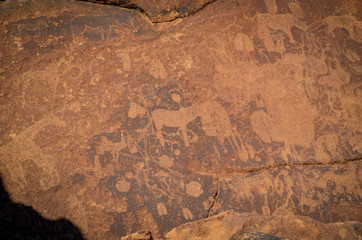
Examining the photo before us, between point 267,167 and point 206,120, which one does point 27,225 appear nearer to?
point 206,120

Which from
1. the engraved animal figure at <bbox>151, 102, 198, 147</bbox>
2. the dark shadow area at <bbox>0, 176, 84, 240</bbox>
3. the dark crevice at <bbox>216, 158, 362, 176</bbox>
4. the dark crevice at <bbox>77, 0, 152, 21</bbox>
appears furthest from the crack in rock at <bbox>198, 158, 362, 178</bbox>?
the dark crevice at <bbox>77, 0, 152, 21</bbox>

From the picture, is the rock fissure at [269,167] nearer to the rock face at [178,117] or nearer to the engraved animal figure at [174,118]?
the rock face at [178,117]

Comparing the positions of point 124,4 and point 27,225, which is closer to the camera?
point 27,225

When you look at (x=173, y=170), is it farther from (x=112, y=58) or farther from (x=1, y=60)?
(x=1, y=60)

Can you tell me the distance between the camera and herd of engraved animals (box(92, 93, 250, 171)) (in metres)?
1.40

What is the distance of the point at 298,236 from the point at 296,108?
74cm

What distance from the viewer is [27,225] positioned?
1213mm

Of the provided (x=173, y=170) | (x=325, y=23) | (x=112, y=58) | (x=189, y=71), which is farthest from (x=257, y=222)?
(x=325, y=23)

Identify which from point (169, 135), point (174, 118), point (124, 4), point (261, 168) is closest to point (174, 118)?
point (174, 118)

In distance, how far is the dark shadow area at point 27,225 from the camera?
3.87 ft

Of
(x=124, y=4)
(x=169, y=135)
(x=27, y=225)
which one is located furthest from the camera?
(x=124, y=4)

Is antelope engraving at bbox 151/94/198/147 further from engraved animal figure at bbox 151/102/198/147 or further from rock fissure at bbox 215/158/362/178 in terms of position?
rock fissure at bbox 215/158/362/178

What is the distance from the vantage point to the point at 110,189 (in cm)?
134

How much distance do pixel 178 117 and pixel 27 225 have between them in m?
0.89
